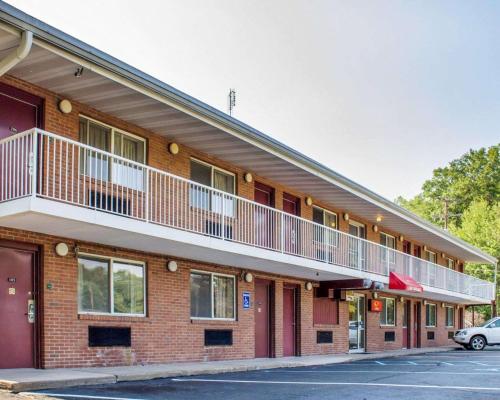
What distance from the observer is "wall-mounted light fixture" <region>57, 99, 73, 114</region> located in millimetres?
13552

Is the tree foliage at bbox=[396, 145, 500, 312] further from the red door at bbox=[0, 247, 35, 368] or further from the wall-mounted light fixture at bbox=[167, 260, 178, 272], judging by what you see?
the red door at bbox=[0, 247, 35, 368]

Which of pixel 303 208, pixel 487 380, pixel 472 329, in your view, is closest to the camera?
pixel 487 380

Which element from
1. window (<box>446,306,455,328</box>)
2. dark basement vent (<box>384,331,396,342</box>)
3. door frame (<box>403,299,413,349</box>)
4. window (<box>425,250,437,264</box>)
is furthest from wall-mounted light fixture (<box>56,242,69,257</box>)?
window (<box>446,306,455,328</box>)

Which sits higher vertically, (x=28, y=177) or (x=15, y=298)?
(x=28, y=177)

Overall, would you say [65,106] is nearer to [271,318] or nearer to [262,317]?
[262,317]

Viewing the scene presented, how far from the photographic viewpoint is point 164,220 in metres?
14.8

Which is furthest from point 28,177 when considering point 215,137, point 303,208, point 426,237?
point 426,237

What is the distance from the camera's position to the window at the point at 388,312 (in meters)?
28.2

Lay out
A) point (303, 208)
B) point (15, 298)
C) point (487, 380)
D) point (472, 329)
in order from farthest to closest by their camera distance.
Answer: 1. point (472, 329)
2. point (303, 208)
3. point (487, 380)
4. point (15, 298)

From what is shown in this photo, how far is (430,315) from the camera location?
112ft

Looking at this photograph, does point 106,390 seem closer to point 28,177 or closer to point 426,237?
point 28,177

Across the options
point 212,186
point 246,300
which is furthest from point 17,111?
point 246,300

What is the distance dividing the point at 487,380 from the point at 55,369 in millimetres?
8124

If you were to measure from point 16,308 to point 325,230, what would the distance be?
9.90 meters
